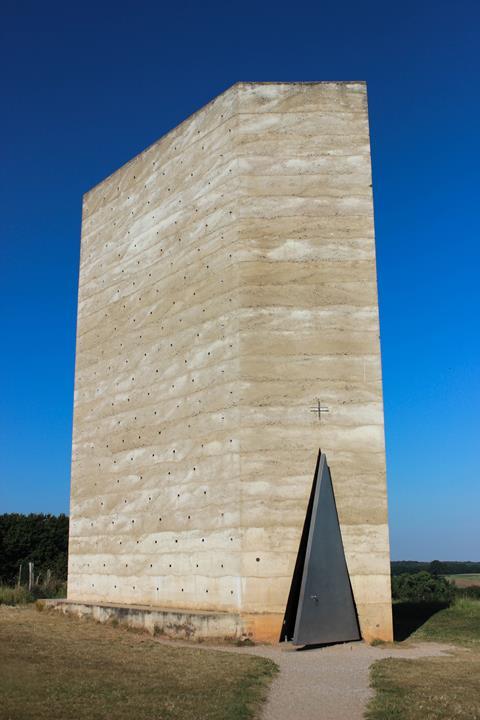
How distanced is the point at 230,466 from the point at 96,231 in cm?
969

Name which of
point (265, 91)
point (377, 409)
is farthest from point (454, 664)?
point (265, 91)

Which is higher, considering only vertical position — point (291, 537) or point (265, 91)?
point (265, 91)

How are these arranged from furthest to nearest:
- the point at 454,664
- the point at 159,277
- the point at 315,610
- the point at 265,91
Result: 1. the point at 159,277
2. the point at 265,91
3. the point at 315,610
4. the point at 454,664

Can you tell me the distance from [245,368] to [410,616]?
822 cm

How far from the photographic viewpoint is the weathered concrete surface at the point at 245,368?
1366cm

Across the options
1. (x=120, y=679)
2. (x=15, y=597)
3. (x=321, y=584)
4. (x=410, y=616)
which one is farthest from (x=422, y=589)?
(x=120, y=679)

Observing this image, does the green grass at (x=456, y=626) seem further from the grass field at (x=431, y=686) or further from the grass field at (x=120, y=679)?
the grass field at (x=120, y=679)

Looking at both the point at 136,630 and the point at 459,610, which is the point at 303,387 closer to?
the point at 136,630

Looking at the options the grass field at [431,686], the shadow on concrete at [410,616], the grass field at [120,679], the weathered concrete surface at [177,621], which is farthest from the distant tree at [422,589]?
the grass field at [120,679]

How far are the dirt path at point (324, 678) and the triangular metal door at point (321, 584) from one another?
305 millimetres

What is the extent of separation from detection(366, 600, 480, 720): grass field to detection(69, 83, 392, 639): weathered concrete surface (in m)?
2.02

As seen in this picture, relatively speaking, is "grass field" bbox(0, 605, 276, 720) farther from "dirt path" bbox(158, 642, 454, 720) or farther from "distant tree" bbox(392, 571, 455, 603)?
"distant tree" bbox(392, 571, 455, 603)

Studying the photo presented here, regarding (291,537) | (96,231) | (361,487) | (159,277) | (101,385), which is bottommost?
(291,537)

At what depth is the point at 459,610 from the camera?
18.5 meters
